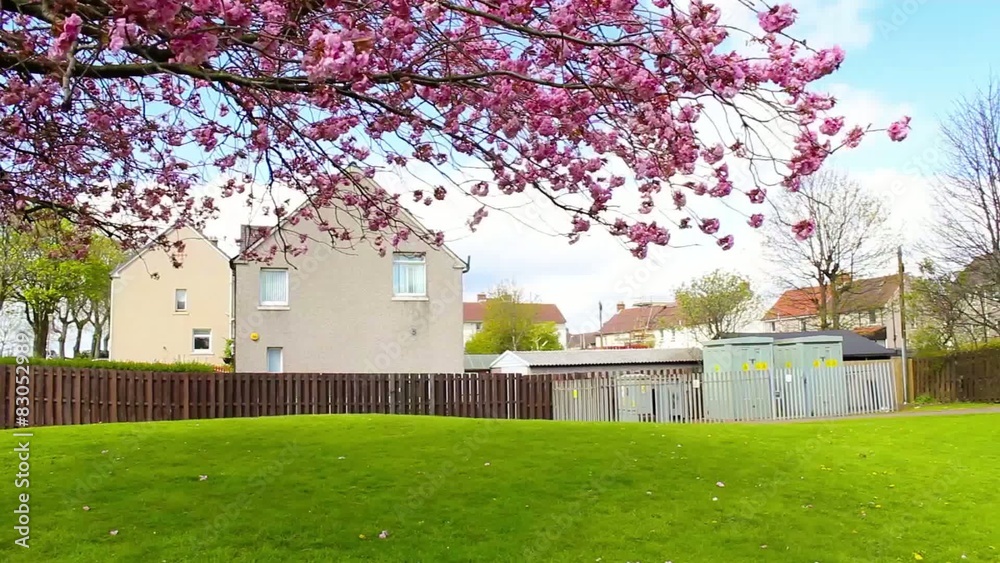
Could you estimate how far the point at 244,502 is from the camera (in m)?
7.61

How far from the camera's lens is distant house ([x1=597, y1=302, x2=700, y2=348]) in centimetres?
6134

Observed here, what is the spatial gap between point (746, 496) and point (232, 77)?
666cm

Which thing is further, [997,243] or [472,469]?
[997,243]

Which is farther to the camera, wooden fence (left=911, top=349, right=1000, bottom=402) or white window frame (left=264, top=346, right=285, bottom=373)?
white window frame (left=264, top=346, right=285, bottom=373)

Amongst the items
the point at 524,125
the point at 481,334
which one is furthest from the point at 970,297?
the point at 481,334

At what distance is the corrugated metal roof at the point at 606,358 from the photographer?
31.5m

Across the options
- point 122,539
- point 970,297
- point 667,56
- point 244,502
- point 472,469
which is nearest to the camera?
point 667,56

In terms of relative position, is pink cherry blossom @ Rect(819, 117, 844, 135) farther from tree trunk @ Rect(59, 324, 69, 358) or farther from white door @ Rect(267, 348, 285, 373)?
tree trunk @ Rect(59, 324, 69, 358)

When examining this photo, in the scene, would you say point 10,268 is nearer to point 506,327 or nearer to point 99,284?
point 99,284

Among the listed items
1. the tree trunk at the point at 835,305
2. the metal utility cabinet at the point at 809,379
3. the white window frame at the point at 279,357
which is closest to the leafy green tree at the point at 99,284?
the white window frame at the point at 279,357

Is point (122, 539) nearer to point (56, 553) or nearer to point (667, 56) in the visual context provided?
point (56, 553)

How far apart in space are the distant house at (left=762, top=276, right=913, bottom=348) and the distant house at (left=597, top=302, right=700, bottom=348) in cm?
701

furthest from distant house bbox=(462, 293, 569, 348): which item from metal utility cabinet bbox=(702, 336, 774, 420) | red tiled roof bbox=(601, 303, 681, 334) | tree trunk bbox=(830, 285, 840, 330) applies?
metal utility cabinet bbox=(702, 336, 774, 420)

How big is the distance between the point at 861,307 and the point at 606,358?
16.7 m
